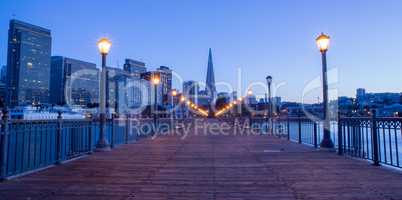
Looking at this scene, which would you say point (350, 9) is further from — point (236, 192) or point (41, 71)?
point (41, 71)

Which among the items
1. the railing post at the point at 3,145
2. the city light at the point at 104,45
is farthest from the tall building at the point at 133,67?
the railing post at the point at 3,145

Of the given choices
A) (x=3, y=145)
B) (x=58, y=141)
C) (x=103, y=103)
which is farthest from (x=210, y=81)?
(x=3, y=145)

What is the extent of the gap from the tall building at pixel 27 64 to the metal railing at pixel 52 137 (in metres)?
107

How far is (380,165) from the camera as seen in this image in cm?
691

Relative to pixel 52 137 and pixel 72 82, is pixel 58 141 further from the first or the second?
pixel 72 82

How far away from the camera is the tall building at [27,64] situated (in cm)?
10756

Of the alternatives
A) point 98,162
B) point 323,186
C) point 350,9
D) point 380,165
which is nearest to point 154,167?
point 98,162

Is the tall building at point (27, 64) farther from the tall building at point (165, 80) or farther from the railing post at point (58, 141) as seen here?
the railing post at point (58, 141)

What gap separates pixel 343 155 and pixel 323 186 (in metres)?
4.30

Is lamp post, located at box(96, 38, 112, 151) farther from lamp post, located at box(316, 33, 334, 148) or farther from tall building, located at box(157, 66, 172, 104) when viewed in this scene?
tall building, located at box(157, 66, 172, 104)

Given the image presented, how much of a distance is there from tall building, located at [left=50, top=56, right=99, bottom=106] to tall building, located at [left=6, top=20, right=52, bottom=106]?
7.03 m

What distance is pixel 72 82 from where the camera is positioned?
4850 inches

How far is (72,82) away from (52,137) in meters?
124

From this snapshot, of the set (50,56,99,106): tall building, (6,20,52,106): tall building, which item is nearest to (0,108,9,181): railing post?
(6,20,52,106): tall building
